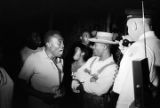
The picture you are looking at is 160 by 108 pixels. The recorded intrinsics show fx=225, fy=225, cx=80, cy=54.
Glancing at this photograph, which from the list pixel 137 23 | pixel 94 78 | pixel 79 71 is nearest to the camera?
pixel 137 23

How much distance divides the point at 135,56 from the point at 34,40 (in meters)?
1.18

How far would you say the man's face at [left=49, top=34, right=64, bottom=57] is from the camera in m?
2.68

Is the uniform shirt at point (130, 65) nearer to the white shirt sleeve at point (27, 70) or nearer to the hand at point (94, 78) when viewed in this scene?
the hand at point (94, 78)

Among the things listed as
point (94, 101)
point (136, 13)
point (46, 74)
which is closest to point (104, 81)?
point (94, 101)

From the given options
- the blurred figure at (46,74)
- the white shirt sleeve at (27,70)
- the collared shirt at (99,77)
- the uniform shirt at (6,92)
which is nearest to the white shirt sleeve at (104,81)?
the collared shirt at (99,77)

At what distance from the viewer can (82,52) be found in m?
2.80

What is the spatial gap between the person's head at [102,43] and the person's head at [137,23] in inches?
10.0

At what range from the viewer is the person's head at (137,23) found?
2.54 metres

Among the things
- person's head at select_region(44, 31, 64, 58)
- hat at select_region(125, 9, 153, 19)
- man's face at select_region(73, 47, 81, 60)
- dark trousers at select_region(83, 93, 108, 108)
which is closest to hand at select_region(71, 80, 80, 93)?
dark trousers at select_region(83, 93, 108, 108)

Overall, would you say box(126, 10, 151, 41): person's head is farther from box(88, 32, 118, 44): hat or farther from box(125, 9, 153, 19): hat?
box(88, 32, 118, 44): hat

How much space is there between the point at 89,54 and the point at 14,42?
91 cm

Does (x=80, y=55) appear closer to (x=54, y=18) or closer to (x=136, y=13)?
(x=54, y=18)

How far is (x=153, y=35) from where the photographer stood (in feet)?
8.20

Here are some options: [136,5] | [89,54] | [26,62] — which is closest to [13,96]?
[26,62]
